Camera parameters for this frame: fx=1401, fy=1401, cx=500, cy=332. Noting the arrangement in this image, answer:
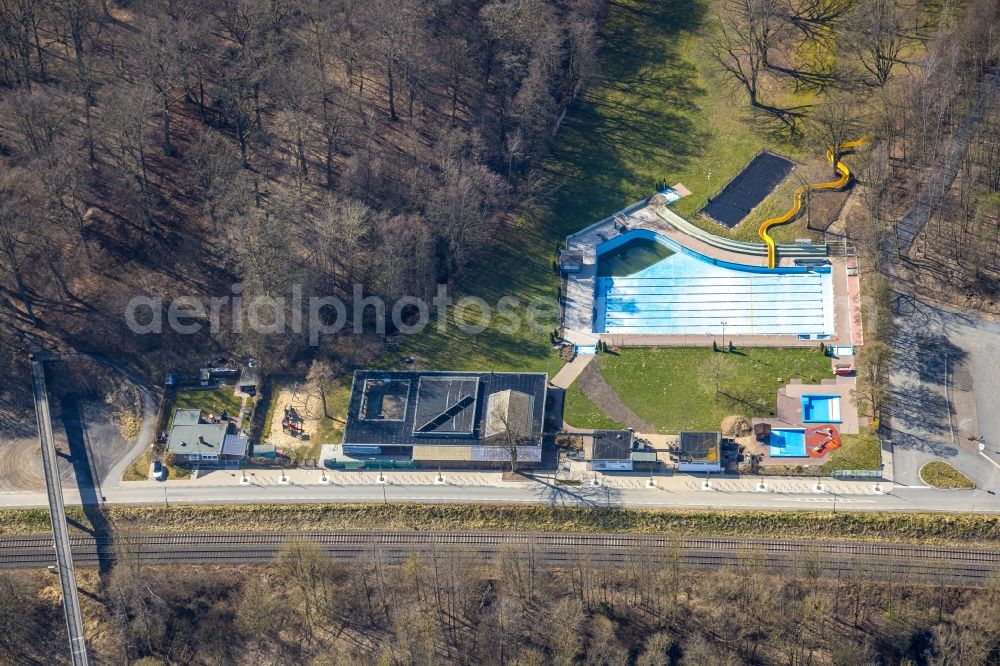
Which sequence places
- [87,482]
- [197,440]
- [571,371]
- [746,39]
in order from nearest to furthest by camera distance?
[87,482] → [197,440] → [571,371] → [746,39]

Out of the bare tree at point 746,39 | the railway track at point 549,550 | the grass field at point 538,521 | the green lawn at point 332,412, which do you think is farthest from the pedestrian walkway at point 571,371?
the bare tree at point 746,39

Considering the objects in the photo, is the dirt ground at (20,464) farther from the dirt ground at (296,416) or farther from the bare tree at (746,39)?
the bare tree at (746,39)

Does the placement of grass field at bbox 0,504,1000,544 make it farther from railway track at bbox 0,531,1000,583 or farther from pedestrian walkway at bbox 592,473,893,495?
pedestrian walkway at bbox 592,473,893,495

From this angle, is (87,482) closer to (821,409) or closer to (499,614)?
(499,614)

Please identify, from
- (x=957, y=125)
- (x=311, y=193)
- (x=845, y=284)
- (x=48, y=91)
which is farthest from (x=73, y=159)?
(x=957, y=125)

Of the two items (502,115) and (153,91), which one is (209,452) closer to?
(153,91)

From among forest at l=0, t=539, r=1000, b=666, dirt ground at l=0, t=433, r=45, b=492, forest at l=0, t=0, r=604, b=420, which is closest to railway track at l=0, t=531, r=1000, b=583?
forest at l=0, t=539, r=1000, b=666

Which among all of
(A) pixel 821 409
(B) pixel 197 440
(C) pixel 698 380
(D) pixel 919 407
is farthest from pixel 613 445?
(B) pixel 197 440
